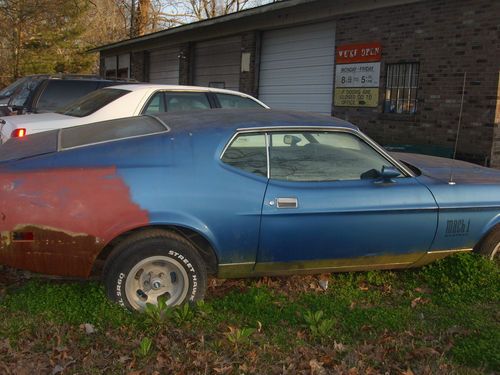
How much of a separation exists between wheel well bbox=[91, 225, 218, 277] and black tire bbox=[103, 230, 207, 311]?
0.04 meters

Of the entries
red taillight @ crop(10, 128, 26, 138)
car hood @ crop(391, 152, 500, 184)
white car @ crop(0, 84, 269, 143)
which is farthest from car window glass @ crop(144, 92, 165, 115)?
car hood @ crop(391, 152, 500, 184)

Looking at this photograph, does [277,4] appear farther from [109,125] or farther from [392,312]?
[392,312]

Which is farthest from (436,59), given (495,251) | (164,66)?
(164,66)

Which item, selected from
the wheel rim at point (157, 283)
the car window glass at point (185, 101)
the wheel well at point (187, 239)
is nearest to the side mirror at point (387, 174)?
the wheel well at point (187, 239)

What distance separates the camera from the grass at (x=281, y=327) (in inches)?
135

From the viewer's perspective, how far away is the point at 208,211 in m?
3.98

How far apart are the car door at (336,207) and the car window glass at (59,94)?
594 cm

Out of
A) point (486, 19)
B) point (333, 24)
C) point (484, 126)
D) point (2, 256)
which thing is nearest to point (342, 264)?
point (2, 256)

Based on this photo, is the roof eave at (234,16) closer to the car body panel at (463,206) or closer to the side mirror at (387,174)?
the car body panel at (463,206)

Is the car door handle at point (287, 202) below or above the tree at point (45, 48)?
below

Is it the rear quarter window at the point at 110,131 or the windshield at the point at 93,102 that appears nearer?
the rear quarter window at the point at 110,131

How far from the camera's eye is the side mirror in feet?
14.3

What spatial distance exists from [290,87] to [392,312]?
35.1ft

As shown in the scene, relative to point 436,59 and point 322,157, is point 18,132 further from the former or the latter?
point 436,59
